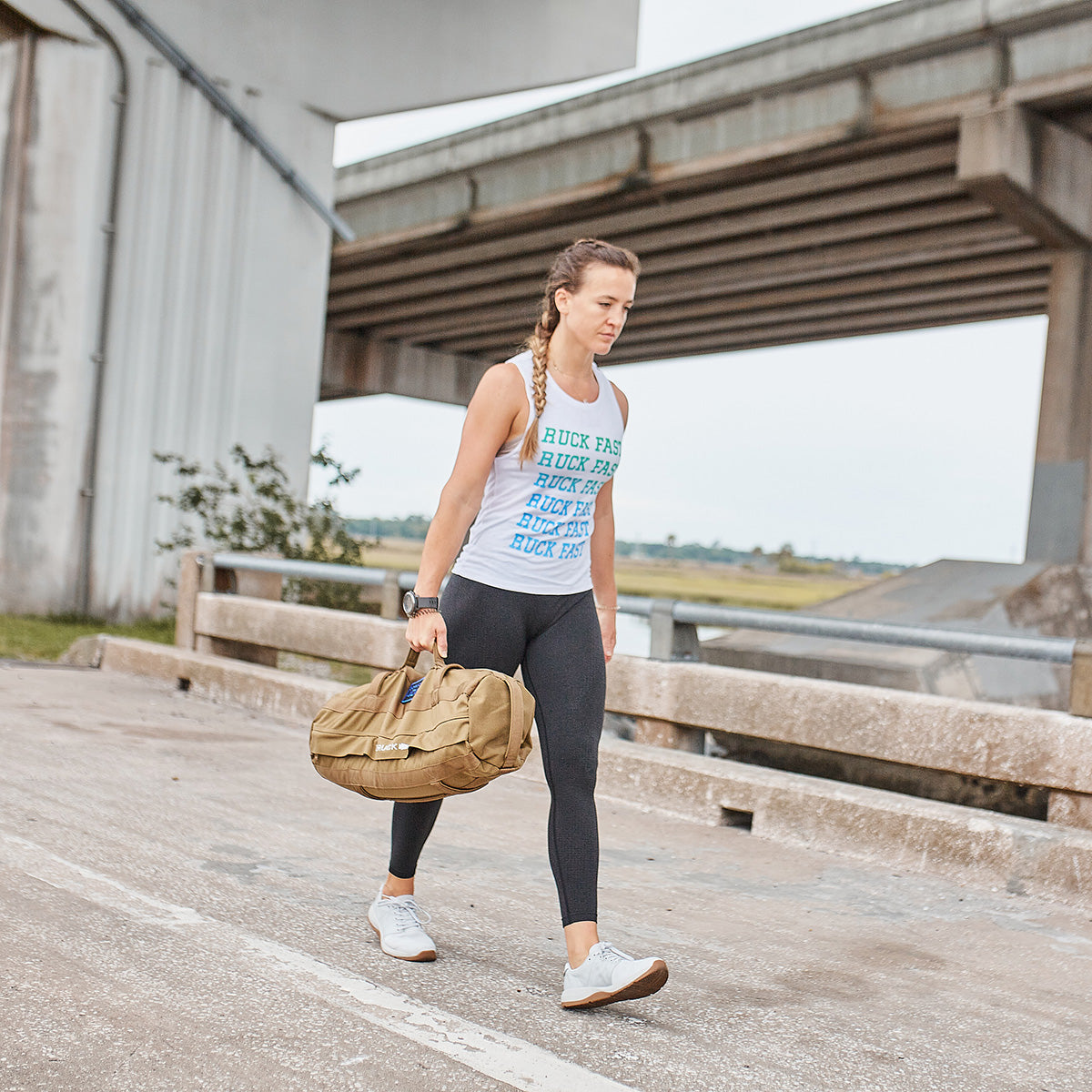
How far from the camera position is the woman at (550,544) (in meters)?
3.13

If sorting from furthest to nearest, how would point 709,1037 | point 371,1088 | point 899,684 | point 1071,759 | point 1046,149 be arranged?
point 1046,149
point 899,684
point 1071,759
point 709,1037
point 371,1088

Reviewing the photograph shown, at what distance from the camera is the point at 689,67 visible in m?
17.3

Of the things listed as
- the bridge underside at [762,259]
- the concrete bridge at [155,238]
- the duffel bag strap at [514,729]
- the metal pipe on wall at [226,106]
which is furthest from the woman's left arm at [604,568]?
the bridge underside at [762,259]

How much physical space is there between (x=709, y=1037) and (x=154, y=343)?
1330 centimetres

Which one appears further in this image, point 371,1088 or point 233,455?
point 233,455

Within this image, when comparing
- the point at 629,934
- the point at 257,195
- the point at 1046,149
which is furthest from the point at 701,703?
the point at 1046,149

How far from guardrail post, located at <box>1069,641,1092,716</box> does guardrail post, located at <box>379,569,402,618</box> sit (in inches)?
158

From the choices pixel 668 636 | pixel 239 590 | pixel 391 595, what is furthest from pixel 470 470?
pixel 239 590

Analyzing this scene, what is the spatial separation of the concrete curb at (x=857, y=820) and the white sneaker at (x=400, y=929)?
2209 millimetres

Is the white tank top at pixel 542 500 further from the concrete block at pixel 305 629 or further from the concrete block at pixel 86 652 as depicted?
A: the concrete block at pixel 86 652

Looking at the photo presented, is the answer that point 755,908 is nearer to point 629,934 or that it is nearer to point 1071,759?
point 629,934

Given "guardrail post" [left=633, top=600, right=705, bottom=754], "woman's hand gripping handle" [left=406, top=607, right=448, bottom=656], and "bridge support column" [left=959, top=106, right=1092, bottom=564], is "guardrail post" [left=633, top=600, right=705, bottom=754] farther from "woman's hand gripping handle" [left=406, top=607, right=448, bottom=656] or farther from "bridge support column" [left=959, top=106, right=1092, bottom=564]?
"bridge support column" [left=959, top=106, right=1092, bottom=564]

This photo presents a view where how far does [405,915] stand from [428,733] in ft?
2.35

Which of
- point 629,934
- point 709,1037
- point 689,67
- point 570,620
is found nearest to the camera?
point 709,1037
